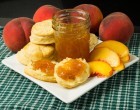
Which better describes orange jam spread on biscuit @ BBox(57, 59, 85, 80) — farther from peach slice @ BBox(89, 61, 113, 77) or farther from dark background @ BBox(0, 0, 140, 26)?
dark background @ BBox(0, 0, 140, 26)

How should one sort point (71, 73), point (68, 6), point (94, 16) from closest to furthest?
point (71, 73) < point (94, 16) < point (68, 6)

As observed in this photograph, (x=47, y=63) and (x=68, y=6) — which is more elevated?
(x=47, y=63)

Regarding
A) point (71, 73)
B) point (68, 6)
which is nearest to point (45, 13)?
point (71, 73)

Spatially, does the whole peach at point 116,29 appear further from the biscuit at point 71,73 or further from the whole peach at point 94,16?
the biscuit at point 71,73

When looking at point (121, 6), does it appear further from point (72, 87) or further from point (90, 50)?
point (72, 87)

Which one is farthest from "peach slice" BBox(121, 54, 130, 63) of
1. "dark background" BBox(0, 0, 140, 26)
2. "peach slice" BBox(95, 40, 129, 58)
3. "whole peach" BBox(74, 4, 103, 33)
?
"dark background" BBox(0, 0, 140, 26)

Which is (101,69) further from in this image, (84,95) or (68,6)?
(68,6)
